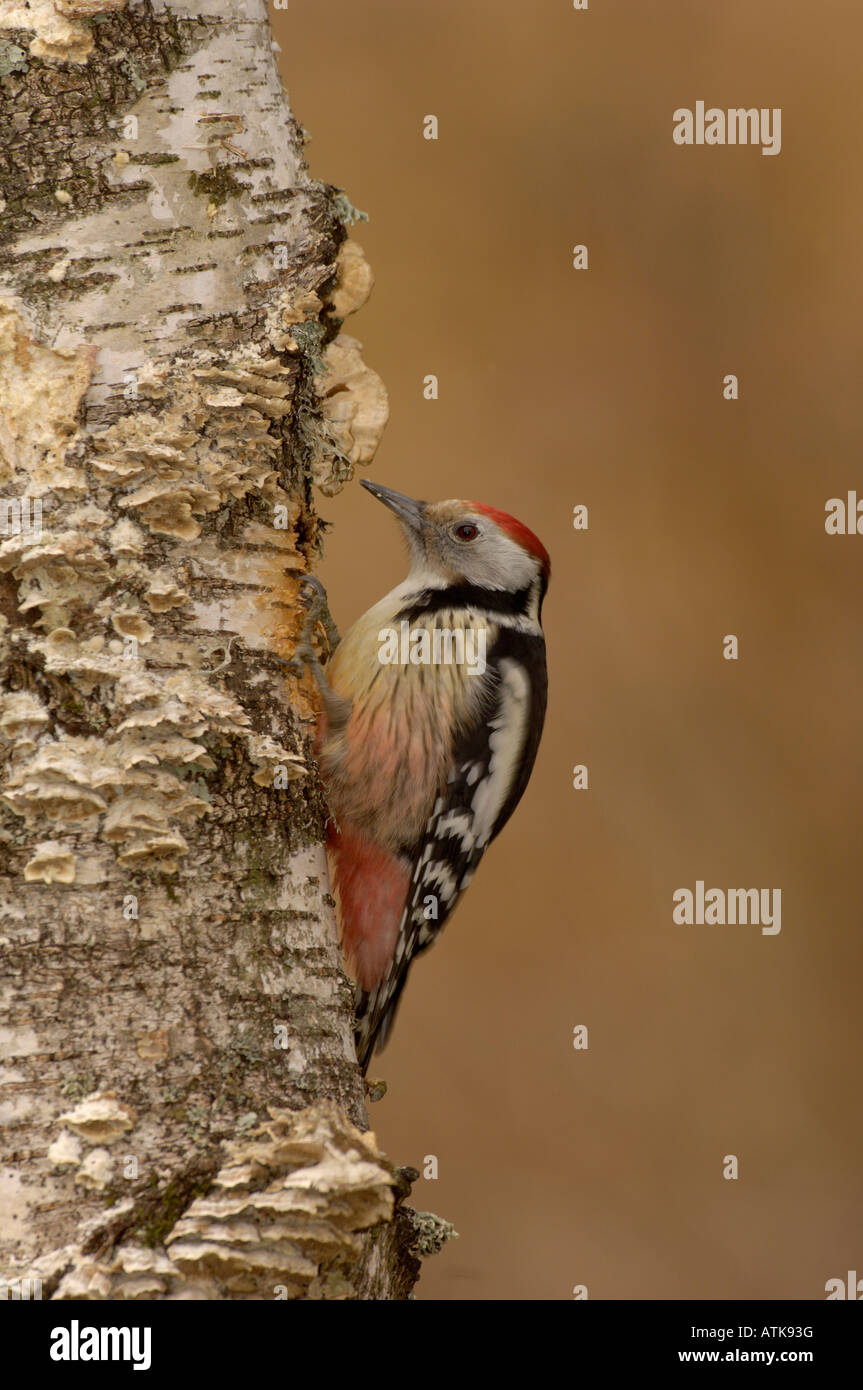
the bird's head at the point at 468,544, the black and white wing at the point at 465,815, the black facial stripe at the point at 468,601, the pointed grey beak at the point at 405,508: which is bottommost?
the black and white wing at the point at 465,815

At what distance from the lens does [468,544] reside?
2.45 m

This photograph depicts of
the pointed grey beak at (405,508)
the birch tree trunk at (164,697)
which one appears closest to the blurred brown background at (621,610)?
the pointed grey beak at (405,508)

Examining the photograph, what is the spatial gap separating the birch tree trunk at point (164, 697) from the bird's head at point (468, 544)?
81cm

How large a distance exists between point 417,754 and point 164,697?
90 cm

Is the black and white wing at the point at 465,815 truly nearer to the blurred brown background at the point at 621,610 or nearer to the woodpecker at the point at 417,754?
the woodpecker at the point at 417,754

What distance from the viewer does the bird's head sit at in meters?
2.44

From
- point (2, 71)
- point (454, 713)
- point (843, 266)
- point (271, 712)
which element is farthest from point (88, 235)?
point (843, 266)

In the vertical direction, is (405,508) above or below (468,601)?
above

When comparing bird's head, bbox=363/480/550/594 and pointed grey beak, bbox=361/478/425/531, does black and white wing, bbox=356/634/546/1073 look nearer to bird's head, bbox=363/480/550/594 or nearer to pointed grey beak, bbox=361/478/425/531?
bird's head, bbox=363/480/550/594

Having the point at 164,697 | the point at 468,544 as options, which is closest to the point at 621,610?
the point at 468,544

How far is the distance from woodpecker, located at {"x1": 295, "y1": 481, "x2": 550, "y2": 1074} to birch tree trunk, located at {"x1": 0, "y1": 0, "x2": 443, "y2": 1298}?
1.95ft

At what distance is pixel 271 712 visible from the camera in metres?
1.56

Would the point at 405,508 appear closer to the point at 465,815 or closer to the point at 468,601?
the point at 468,601

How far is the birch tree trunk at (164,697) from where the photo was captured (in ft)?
4.18
